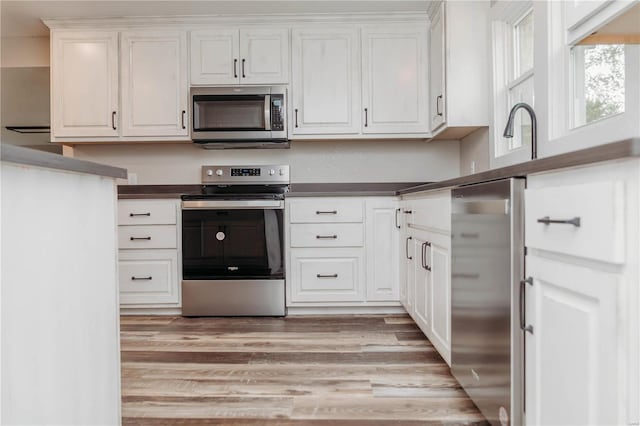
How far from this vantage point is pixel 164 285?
310cm

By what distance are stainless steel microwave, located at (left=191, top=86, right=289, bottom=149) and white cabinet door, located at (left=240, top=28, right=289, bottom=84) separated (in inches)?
4.3

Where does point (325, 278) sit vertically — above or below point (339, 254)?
below

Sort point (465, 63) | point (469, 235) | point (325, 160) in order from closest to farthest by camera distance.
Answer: point (469, 235) < point (465, 63) < point (325, 160)

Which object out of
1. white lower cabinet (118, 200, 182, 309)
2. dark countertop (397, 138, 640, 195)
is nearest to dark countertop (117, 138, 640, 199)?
dark countertop (397, 138, 640, 195)

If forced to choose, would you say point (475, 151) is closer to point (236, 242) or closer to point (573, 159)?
point (236, 242)

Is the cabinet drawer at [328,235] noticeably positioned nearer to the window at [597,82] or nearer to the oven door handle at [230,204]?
the oven door handle at [230,204]

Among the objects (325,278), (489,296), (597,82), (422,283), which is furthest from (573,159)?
(325,278)

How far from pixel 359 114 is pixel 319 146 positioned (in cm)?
47

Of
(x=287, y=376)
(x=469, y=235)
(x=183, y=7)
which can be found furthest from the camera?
(x=183, y=7)

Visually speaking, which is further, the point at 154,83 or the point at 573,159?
the point at 154,83

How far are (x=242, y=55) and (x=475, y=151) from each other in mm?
1848

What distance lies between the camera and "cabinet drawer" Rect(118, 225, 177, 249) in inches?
122

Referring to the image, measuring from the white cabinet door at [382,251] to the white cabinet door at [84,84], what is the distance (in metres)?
2.06

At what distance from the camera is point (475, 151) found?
124 inches
